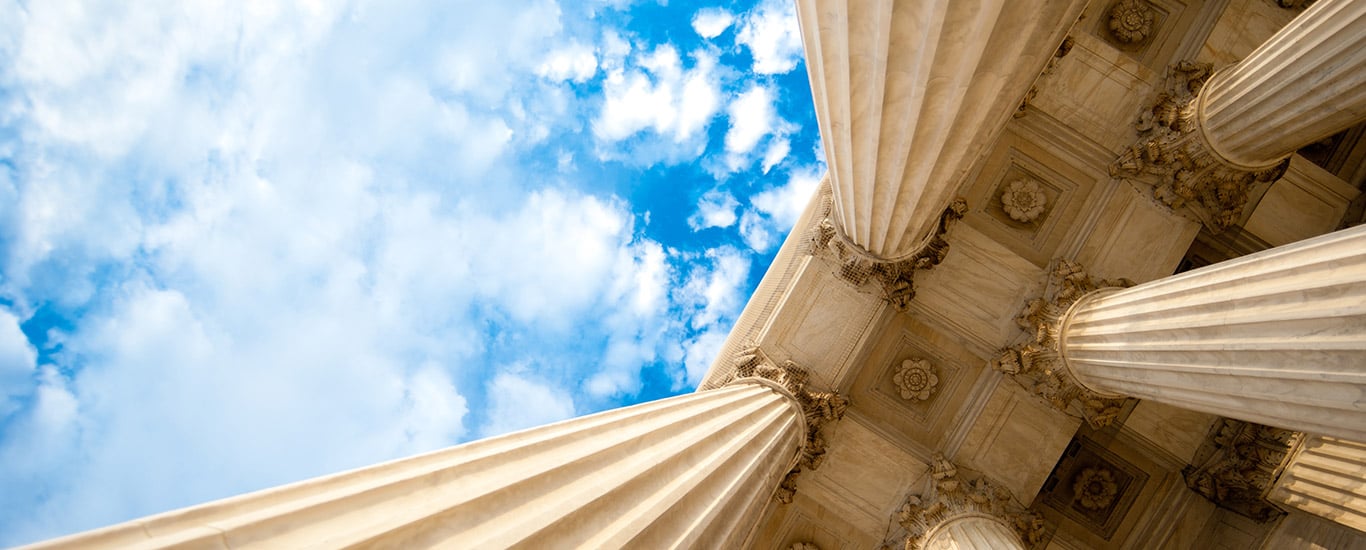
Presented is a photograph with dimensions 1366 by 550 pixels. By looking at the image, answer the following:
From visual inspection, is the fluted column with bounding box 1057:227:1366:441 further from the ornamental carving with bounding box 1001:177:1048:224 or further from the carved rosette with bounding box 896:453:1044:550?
the ornamental carving with bounding box 1001:177:1048:224

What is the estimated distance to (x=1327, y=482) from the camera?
13.7 meters

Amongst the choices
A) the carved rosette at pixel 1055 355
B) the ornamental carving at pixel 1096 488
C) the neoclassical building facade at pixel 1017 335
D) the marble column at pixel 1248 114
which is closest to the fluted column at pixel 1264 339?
the neoclassical building facade at pixel 1017 335

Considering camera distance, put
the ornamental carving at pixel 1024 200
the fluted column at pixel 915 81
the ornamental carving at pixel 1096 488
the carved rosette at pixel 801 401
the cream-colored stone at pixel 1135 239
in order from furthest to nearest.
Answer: the ornamental carving at pixel 1096 488
the ornamental carving at pixel 1024 200
the cream-colored stone at pixel 1135 239
the carved rosette at pixel 801 401
the fluted column at pixel 915 81

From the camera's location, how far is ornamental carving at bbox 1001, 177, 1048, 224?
17.7m

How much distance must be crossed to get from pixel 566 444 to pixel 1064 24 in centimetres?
808

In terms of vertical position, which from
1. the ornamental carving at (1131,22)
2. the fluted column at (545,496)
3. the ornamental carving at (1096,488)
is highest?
the ornamental carving at (1131,22)

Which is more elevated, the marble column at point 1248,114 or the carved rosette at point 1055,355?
the marble column at point 1248,114

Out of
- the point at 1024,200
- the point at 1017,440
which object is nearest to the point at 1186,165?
the point at 1024,200

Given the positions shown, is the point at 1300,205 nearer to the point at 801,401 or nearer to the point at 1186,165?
the point at 1186,165

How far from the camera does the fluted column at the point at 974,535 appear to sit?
1340 centimetres

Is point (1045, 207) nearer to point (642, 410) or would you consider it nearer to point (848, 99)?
point (848, 99)

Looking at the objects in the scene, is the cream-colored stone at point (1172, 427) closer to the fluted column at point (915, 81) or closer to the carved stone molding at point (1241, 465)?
the carved stone molding at point (1241, 465)

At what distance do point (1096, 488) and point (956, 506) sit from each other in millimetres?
5085

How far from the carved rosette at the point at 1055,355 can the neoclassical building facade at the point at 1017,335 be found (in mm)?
67
